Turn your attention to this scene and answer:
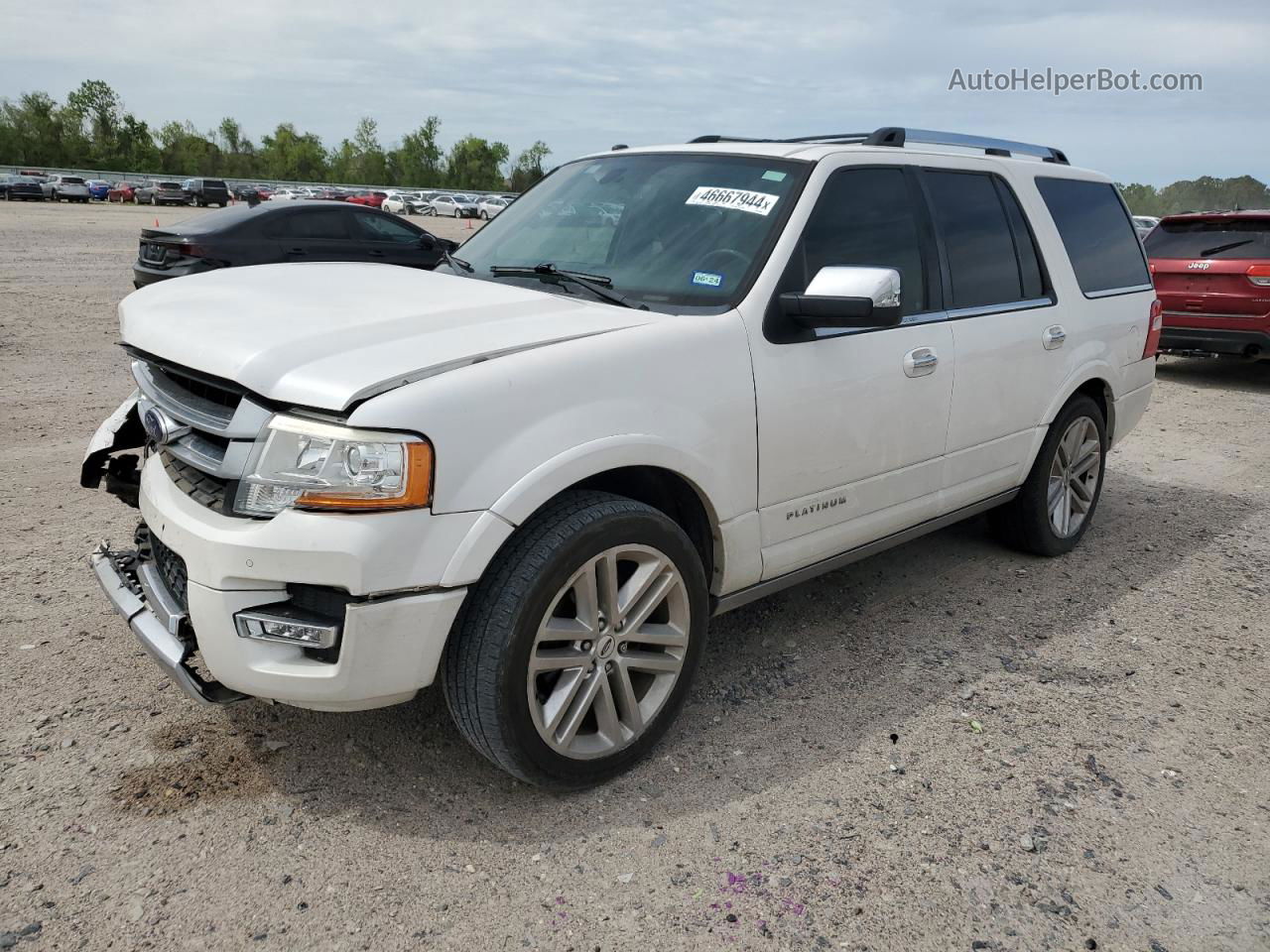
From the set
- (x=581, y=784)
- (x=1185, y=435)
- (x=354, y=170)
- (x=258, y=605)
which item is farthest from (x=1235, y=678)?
(x=354, y=170)

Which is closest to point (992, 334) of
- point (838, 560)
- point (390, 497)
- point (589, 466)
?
point (838, 560)

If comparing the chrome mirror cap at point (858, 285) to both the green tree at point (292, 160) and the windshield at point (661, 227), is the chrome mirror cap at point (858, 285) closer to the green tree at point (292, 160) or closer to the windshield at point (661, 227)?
the windshield at point (661, 227)

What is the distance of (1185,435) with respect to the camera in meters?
8.27

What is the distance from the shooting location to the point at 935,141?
445 cm

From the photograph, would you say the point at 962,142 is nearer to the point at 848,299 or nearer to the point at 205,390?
the point at 848,299

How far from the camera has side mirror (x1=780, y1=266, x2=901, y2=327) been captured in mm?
3082

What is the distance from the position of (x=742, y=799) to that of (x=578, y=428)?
1.23 m

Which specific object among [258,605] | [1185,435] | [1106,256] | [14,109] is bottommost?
[1185,435]

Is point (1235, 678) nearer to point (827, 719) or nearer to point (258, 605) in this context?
point (827, 719)

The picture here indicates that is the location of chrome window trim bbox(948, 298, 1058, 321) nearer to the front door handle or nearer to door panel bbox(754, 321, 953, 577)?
door panel bbox(754, 321, 953, 577)

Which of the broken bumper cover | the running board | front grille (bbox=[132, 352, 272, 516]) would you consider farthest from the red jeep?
the broken bumper cover

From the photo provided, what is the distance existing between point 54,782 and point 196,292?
1585 millimetres

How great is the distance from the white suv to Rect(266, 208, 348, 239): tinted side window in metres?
8.89

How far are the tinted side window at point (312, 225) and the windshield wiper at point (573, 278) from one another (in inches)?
371
